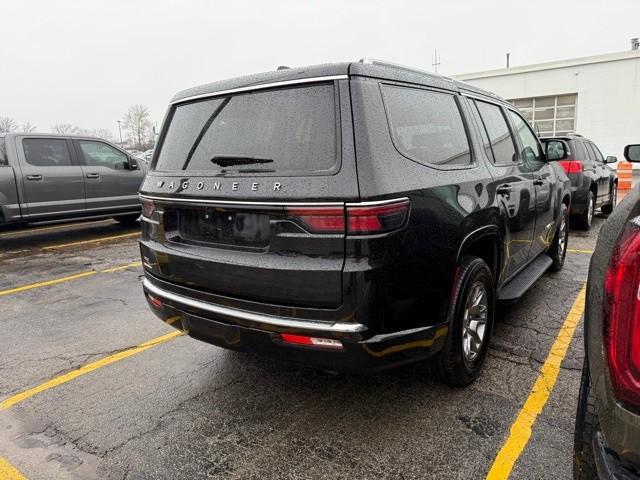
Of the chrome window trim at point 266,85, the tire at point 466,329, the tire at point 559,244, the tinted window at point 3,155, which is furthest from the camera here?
the tinted window at point 3,155

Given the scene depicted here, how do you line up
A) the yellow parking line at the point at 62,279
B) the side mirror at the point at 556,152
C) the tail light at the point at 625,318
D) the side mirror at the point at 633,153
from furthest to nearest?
the yellow parking line at the point at 62,279, the side mirror at the point at 556,152, the side mirror at the point at 633,153, the tail light at the point at 625,318

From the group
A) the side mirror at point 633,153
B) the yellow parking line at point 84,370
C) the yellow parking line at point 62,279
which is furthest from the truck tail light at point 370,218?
the yellow parking line at point 62,279

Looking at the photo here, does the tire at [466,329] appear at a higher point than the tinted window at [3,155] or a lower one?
lower

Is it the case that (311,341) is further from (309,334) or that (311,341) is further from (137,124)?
(137,124)

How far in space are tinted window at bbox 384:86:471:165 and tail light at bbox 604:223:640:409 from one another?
1287mm

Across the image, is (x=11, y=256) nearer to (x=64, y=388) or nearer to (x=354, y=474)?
(x=64, y=388)

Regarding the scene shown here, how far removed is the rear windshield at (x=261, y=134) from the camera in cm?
232

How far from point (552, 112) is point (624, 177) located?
8.04m

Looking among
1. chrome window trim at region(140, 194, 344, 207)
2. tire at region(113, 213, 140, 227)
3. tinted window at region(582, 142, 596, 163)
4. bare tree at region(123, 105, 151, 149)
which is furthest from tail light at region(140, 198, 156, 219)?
bare tree at region(123, 105, 151, 149)

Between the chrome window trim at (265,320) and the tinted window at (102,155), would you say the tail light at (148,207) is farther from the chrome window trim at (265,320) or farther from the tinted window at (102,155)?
the tinted window at (102,155)

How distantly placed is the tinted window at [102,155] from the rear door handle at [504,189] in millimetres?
7874

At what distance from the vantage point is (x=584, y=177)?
819 cm

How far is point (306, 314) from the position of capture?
2.26 metres

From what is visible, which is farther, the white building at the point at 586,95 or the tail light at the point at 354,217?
the white building at the point at 586,95
